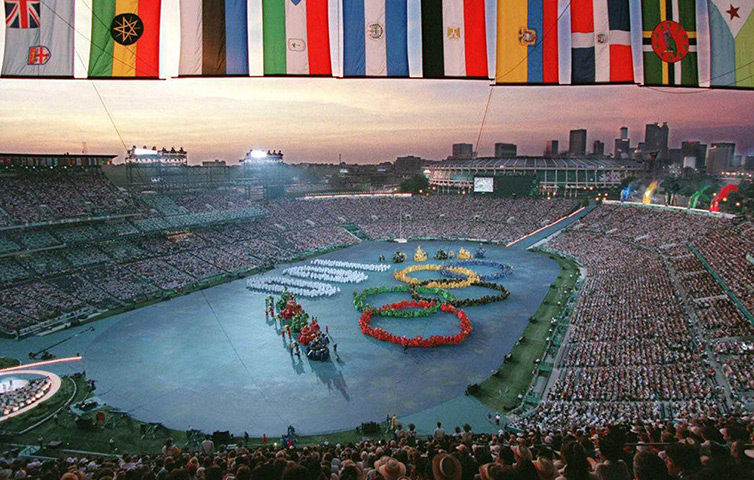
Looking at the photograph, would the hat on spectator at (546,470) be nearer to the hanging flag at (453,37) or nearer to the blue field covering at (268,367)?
the hanging flag at (453,37)

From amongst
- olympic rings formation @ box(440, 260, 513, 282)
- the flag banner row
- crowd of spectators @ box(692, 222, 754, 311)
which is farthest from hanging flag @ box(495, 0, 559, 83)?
olympic rings formation @ box(440, 260, 513, 282)

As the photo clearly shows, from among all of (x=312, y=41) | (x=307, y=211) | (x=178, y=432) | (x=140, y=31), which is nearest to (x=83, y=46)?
(x=140, y=31)

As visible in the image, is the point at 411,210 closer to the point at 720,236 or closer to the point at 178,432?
the point at 720,236

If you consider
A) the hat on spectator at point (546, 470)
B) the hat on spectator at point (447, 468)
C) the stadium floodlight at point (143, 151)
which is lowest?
the hat on spectator at point (546, 470)

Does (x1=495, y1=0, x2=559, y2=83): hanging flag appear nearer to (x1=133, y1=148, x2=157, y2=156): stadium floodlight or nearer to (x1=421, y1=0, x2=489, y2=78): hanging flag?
(x1=421, y1=0, x2=489, y2=78): hanging flag

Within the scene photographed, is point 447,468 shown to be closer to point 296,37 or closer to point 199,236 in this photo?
point 296,37

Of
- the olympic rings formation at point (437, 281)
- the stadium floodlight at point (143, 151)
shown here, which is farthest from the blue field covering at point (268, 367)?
the stadium floodlight at point (143, 151)
